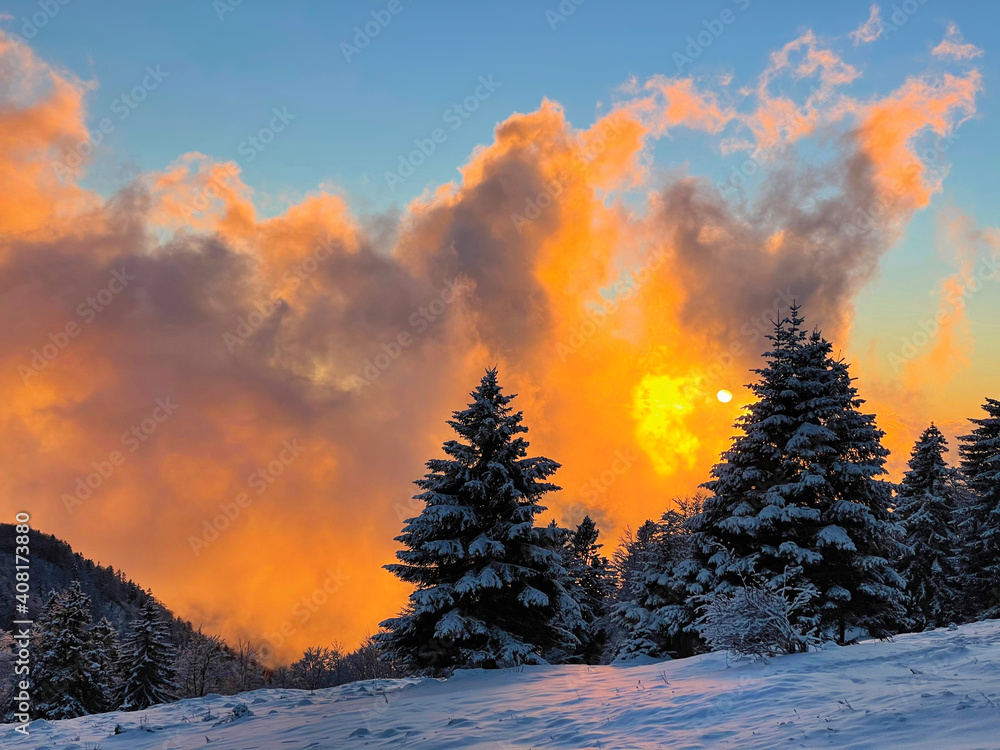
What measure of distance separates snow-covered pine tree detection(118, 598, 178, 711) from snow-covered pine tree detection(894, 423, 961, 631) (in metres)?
45.2

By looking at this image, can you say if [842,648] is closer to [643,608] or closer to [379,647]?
[379,647]

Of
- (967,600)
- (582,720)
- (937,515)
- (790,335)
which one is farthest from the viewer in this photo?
(937,515)

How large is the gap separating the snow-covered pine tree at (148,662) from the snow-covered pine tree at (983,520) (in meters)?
46.7

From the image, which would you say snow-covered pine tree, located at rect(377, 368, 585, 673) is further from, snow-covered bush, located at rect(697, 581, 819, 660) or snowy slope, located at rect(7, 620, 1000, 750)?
snow-covered bush, located at rect(697, 581, 819, 660)

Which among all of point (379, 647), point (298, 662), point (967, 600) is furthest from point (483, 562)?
point (298, 662)

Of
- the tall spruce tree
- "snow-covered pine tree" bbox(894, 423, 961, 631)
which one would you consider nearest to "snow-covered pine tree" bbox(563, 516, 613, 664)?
the tall spruce tree

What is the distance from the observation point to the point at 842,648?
1126 cm

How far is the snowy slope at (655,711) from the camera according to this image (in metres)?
6.13

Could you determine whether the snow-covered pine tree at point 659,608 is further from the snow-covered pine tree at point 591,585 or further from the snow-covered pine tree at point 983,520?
the snow-covered pine tree at point 983,520

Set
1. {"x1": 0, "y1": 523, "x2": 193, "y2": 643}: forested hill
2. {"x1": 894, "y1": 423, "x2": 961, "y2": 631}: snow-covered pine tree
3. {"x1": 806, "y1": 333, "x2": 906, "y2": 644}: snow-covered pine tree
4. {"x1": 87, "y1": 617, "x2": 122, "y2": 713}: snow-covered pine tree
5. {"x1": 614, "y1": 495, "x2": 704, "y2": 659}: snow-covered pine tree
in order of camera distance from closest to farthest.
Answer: {"x1": 806, "y1": 333, "x2": 906, "y2": 644}: snow-covered pine tree → {"x1": 614, "y1": 495, "x2": 704, "y2": 659}: snow-covered pine tree → {"x1": 894, "y1": 423, "x2": 961, "y2": 631}: snow-covered pine tree → {"x1": 87, "y1": 617, "x2": 122, "y2": 713}: snow-covered pine tree → {"x1": 0, "y1": 523, "x2": 193, "y2": 643}: forested hill

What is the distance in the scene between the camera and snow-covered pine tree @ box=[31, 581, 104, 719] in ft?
119

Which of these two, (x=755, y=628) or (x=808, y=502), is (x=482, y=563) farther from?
(x=808, y=502)

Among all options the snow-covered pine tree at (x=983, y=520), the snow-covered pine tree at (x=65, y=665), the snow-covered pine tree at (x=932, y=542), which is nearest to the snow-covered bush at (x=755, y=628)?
the snow-covered pine tree at (x=983, y=520)

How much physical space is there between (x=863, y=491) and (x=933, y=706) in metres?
16.4
